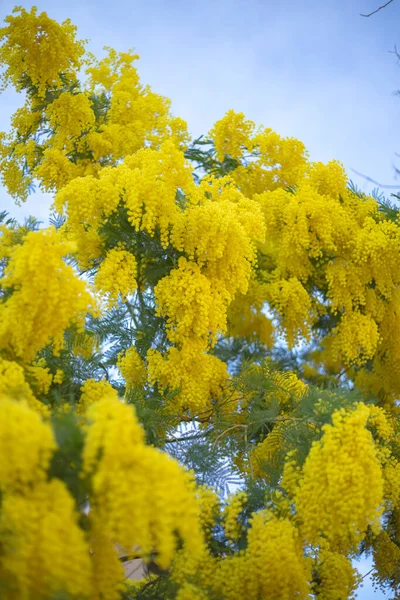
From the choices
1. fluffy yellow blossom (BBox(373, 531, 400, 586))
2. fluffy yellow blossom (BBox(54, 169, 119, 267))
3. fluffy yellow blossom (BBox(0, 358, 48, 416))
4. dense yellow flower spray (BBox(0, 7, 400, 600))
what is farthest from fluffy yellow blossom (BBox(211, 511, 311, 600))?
fluffy yellow blossom (BBox(54, 169, 119, 267))

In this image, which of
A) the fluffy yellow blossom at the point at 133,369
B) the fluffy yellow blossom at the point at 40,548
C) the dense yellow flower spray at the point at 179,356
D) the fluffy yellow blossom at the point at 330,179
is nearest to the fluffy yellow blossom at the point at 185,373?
the dense yellow flower spray at the point at 179,356

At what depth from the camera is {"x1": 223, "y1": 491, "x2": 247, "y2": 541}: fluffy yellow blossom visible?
4020mm

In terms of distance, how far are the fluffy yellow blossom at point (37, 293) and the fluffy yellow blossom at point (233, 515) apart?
1.51 meters

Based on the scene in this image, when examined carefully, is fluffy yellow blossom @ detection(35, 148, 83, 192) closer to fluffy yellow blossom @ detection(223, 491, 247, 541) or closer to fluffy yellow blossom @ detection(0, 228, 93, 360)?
fluffy yellow blossom @ detection(0, 228, 93, 360)

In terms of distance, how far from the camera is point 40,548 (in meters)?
2.70

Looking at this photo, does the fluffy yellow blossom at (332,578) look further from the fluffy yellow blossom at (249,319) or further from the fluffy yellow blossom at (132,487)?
the fluffy yellow blossom at (249,319)

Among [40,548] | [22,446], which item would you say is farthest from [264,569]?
[22,446]

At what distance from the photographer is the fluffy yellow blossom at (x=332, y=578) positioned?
461 centimetres

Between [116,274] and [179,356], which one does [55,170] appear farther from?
[179,356]

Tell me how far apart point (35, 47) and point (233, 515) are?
458 centimetres

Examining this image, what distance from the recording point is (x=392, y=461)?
522cm

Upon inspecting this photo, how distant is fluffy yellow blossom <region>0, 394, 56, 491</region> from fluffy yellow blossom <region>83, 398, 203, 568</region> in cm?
19

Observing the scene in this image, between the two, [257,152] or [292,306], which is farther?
[257,152]

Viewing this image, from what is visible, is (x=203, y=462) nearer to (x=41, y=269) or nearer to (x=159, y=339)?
(x=159, y=339)
